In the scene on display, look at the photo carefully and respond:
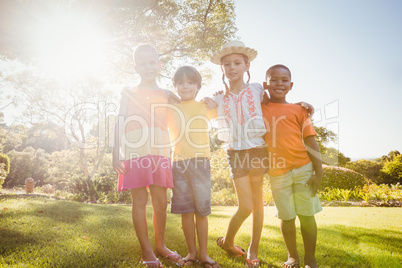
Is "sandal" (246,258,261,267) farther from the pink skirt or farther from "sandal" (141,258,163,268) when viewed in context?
the pink skirt

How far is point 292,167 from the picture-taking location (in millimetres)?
2779

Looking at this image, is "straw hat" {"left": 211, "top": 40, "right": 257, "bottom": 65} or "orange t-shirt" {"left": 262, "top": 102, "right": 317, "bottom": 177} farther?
"straw hat" {"left": 211, "top": 40, "right": 257, "bottom": 65}

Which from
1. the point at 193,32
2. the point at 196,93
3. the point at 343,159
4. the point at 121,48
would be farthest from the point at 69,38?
the point at 343,159

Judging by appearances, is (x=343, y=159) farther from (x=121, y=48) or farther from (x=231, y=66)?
(x=231, y=66)

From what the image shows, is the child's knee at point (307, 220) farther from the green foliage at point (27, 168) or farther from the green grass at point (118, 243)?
the green foliage at point (27, 168)

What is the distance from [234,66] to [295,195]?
5.13 feet

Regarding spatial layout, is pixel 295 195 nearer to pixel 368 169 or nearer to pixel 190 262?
pixel 190 262

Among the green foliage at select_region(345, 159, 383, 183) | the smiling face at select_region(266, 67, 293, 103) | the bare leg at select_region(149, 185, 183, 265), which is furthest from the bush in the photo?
the bare leg at select_region(149, 185, 183, 265)

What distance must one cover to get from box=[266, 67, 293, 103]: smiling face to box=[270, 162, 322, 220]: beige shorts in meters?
0.82

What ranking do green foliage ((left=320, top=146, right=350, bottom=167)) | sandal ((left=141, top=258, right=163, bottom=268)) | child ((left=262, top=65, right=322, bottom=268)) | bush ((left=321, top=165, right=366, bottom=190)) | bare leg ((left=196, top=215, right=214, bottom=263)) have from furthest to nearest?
green foliage ((left=320, top=146, right=350, bottom=167)) < bush ((left=321, top=165, right=366, bottom=190)) < child ((left=262, top=65, right=322, bottom=268)) < bare leg ((left=196, top=215, right=214, bottom=263)) < sandal ((left=141, top=258, right=163, bottom=268))

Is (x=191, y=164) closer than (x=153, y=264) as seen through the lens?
No

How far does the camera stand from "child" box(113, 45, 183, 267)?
264 centimetres

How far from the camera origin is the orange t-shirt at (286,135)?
2.79m

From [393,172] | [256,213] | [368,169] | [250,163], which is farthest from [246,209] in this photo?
[368,169]
